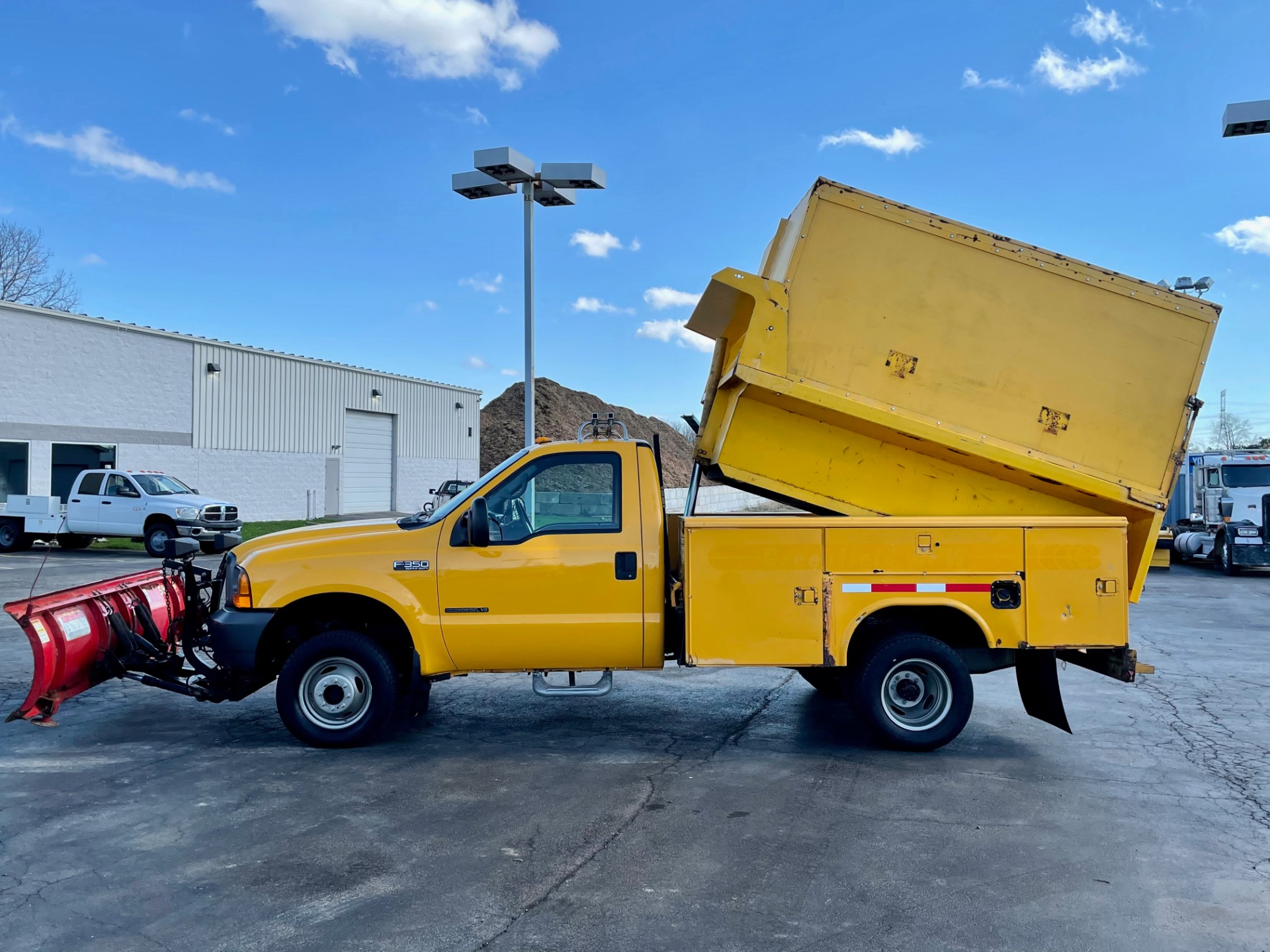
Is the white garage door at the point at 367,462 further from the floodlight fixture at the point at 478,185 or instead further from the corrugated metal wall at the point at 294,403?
the floodlight fixture at the point at 478,185

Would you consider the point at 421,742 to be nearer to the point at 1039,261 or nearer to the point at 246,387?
the point at 1039,261

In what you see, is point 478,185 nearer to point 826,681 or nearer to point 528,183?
point 528,183

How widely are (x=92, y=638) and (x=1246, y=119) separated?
14474 mm

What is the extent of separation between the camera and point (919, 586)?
6.30 meters

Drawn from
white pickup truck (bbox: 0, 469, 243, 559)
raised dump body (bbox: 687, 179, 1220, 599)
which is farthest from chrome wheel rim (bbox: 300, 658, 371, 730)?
white pickup truck (bbox: 0, 469, 243, 559)

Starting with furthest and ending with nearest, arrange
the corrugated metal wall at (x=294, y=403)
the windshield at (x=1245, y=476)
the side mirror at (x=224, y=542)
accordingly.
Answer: the corrugated metal wall at (x=294, y=403) → the windshield at (x=1245, y=476) → the side mirror at (x=224, y=542)

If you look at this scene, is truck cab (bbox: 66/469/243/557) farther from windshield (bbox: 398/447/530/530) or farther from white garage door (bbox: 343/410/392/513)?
windshield (bbox: 398/447/530/530)

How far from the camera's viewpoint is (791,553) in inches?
248

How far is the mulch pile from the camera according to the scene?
57.3m

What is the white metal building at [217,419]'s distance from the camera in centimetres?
2595

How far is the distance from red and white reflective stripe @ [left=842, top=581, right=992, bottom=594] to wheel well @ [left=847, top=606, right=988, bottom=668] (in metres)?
0.21

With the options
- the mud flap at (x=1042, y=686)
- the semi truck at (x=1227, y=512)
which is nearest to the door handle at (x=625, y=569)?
the mud flap at (x=1042, y=686)

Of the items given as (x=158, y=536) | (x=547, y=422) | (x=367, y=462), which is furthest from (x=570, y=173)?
(x=547, y=422)

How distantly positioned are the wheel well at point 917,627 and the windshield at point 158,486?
20.0 metres
